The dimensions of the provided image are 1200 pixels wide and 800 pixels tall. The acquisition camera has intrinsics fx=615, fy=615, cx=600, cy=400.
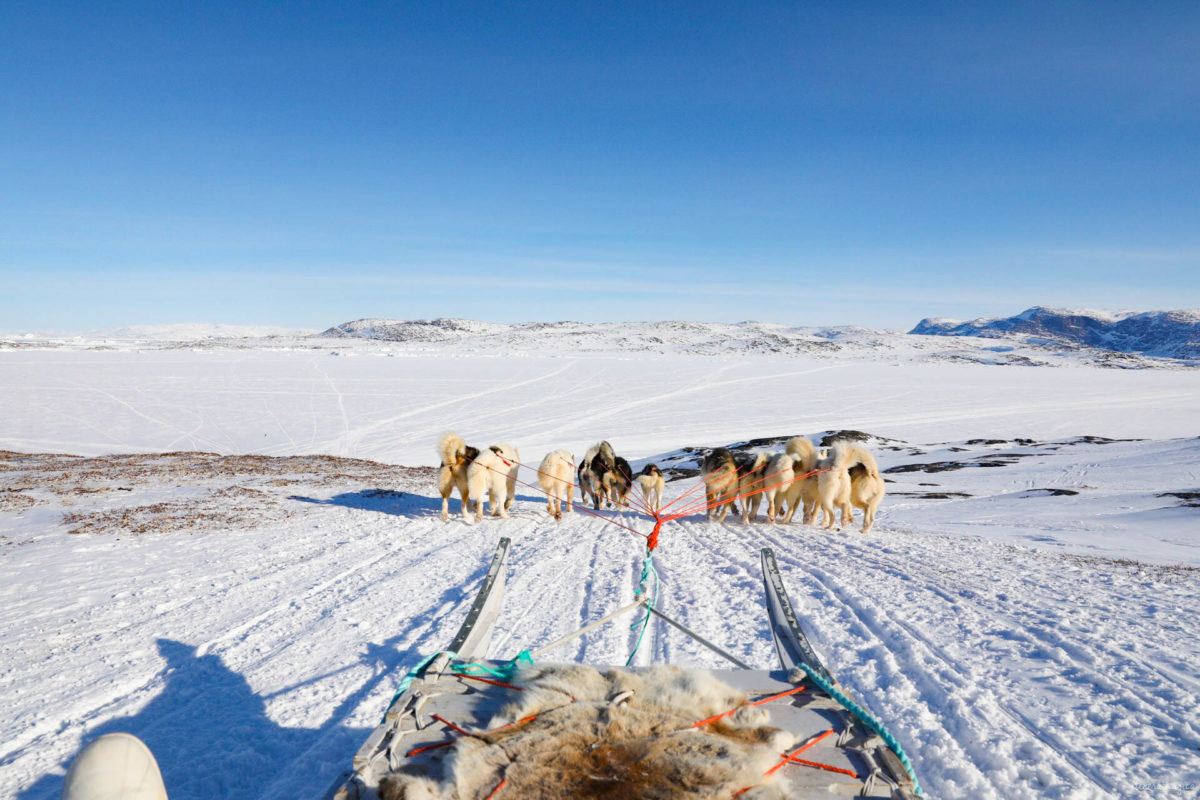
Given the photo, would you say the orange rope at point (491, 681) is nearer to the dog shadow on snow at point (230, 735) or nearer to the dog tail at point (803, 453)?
the dog shadow on snow at point (230, 735)

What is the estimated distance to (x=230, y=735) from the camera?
12.0 ft

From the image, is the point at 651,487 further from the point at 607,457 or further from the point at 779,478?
the point at 779,478

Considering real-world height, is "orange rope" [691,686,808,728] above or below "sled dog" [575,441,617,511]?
above

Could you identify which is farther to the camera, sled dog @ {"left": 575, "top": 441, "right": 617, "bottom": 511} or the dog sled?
sled dog @ {"left": 575, "top": 441, "right": 617, "bottom": 511}

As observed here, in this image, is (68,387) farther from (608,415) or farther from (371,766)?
(371,766)

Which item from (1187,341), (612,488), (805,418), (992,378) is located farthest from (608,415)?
(1187,341)

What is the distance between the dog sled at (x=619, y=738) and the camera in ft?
7.80

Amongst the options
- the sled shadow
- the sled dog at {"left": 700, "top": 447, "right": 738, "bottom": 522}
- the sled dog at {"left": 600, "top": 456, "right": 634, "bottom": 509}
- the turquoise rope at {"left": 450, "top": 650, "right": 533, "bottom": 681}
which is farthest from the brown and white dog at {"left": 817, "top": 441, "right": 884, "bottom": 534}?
the turquoise rope at {"left": 450, "top": 650, "right": 533, "bottom": 681}

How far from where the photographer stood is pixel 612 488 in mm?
13234

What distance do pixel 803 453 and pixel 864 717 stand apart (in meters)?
8.85

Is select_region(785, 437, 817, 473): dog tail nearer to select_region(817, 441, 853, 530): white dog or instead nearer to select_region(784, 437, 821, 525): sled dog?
select_region(784, 437, 821, 525): sled dog

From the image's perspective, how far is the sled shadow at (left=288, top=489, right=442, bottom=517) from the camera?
1148 cm

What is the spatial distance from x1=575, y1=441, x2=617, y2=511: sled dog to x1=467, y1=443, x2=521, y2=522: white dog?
2.01m

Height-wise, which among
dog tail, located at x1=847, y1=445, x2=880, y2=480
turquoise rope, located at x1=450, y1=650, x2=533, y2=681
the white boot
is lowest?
dog tail, located at x1=847, y1=445, x2=880, y2=480
